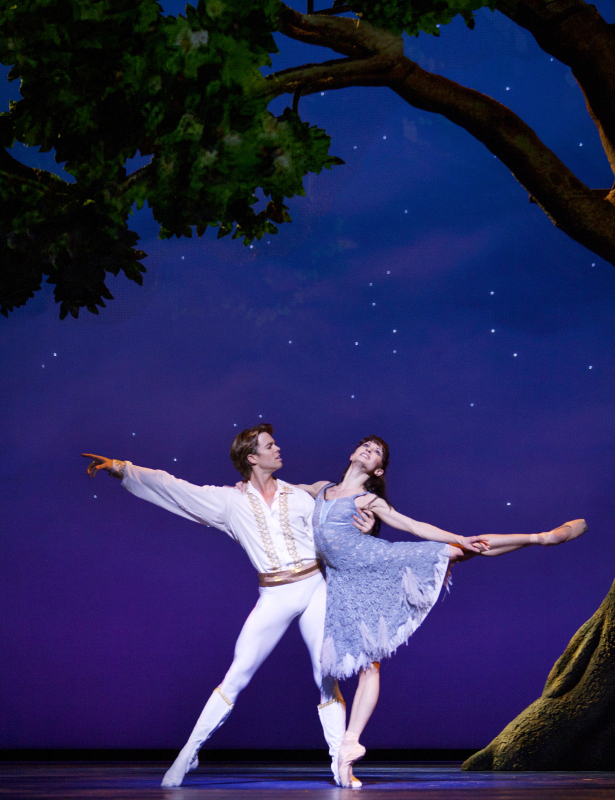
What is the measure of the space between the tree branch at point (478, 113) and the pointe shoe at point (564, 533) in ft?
3.88

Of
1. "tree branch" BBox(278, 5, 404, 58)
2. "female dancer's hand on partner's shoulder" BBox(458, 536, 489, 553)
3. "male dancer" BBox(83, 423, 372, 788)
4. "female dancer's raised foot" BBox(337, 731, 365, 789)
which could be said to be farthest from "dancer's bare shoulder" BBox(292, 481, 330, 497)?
"tree branch" BBox(278, 5, 404, 58)

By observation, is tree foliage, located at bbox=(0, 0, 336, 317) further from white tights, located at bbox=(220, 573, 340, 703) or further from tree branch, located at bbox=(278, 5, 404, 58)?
white tights, located at bbox=(220, 573, 340, 703)

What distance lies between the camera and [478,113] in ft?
11.2

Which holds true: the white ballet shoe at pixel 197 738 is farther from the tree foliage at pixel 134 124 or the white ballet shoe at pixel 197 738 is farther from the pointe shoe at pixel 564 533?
the tree foliage at pixel 134 124

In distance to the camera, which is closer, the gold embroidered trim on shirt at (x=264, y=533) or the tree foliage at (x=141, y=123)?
the tree foliage at (x=141, y=123)

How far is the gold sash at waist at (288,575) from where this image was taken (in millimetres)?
3535

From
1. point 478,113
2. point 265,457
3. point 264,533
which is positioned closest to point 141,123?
point 478,113

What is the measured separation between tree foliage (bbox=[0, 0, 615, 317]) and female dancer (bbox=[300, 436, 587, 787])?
1.31 m

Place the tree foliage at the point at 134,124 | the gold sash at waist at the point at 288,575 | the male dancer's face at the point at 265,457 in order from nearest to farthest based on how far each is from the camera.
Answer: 1. the tree foliage at the point at 134,124
2. the gold sash at waist at the point at 288,575
3. the male dancer's face at the point at 265,457

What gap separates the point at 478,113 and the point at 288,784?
2.94 metres

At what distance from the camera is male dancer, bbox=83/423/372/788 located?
3.43m

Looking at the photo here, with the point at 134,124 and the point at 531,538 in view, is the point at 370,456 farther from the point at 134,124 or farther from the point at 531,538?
the point at 134,124

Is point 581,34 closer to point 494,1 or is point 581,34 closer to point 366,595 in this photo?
→ point 494,1

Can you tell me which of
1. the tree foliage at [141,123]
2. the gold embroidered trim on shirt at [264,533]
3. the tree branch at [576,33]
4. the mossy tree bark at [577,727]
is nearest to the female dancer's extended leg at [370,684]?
the gold embroidered trim on shirt at [264,533]
